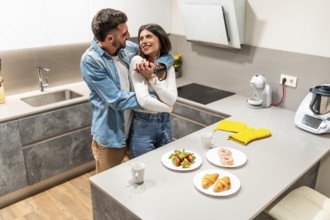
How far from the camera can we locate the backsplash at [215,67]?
2582mm

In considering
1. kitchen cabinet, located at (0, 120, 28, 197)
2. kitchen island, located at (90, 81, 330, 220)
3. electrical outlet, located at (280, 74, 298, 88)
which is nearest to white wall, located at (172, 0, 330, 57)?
electrical outlet, located at (280, 74, 298, 88)

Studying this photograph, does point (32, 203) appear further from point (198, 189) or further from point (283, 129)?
point (283, 129)

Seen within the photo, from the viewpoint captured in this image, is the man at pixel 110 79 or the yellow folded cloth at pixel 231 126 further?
the yellow folded cloth at pixel 231 126

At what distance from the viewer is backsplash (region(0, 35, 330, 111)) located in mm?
2582

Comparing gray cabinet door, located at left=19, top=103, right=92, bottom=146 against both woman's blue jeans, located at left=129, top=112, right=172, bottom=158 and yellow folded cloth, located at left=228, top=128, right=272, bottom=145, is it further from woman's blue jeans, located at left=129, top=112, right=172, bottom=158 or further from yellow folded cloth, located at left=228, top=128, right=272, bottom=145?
yellow folded cloth, located at left=228, top=128, right=272, bottom=145

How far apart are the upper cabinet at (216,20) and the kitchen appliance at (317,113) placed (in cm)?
85

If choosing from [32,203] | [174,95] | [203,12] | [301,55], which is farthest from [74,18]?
[301,55]

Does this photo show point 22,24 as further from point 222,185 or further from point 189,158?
point 222,185

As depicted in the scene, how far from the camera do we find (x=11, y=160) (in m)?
2.57

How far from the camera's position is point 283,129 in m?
2.31

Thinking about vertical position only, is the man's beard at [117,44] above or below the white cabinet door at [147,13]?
below

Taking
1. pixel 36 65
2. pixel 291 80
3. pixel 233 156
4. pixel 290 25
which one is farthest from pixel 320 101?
pixel 36 65

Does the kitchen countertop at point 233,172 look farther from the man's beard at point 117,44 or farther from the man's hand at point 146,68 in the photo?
the man's beard at point 117,44

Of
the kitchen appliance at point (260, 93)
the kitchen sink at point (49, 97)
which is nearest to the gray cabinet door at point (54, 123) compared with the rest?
the kitchen sink at point (49, 97)
